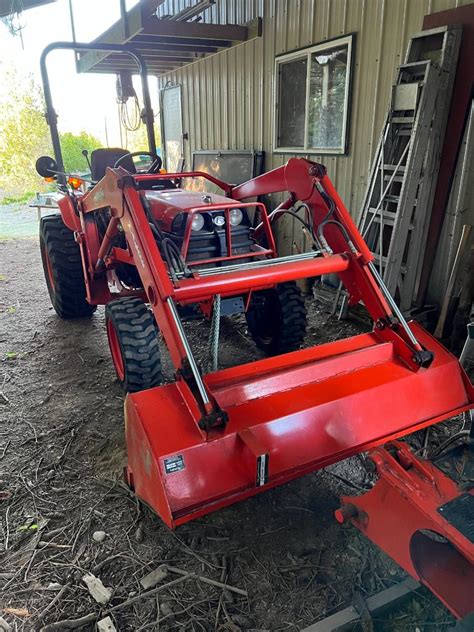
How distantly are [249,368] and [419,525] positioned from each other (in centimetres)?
104

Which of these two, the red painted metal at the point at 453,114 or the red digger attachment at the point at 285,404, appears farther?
the red painted metal at the point at 453,114

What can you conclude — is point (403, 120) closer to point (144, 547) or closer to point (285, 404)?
point (285, 404)

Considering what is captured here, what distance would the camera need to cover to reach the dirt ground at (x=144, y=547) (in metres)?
1.75

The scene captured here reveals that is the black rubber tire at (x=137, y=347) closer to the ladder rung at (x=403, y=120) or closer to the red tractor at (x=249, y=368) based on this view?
the red tractor at (x=249, y=368)

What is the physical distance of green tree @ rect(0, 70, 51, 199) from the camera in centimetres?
1527

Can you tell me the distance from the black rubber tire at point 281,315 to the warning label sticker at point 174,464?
1.82m

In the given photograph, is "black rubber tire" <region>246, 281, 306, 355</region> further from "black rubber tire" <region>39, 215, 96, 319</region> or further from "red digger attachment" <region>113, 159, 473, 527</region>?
"black rubber tire" <region>39, 215, 96, 319</region>

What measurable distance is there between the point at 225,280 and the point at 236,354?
1.62 meters

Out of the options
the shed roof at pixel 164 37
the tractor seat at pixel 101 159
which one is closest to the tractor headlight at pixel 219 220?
the tractor seat at pixel 101 159

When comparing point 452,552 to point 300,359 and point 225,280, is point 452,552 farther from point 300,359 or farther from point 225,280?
point 225,280

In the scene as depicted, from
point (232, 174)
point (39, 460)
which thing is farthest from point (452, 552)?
point (232, 174)

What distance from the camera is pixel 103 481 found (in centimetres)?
246

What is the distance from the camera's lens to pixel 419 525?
1.39 meters

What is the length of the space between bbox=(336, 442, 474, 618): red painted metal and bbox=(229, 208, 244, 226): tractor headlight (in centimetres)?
214
